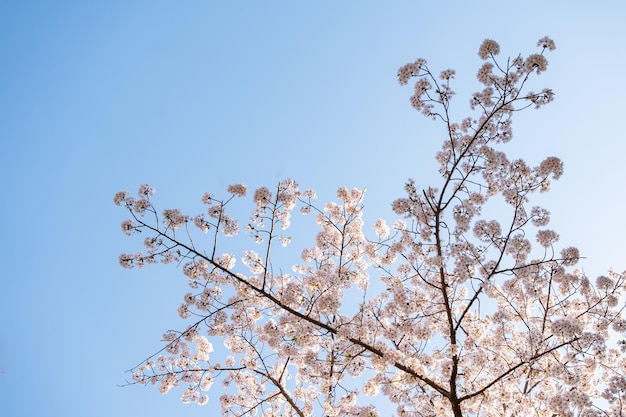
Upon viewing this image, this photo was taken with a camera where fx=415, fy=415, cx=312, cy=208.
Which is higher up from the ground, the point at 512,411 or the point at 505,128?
the point at 505,128

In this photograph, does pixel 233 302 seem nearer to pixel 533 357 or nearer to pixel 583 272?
pixel 533 357

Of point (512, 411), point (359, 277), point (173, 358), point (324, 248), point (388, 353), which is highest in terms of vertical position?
point (324, 248)

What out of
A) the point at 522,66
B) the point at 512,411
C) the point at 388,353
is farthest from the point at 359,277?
the point at 522,66

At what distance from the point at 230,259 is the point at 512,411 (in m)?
6.45

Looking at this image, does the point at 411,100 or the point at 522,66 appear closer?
the point at 522,66

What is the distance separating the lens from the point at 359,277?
10000 mm

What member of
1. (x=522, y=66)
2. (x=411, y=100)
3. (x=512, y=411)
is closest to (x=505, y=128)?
(x=522, y=66)

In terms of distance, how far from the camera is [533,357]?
689 cm

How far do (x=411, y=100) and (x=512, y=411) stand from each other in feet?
20.6

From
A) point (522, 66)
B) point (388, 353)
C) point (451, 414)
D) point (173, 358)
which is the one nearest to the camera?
point (522, 66)

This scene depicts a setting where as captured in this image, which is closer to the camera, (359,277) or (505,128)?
(505,128)

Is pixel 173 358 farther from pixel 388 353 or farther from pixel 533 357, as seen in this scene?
pixel 533 357

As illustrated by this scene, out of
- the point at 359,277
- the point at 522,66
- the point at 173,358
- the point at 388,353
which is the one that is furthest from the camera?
the point at 359,277

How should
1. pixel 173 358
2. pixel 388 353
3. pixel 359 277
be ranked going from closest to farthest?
pixel 388 353 → pixel 173 358 → pixel 359 277
